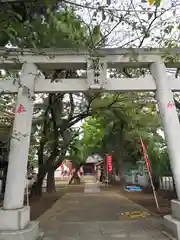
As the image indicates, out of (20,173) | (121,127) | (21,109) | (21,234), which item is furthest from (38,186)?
(21,234)

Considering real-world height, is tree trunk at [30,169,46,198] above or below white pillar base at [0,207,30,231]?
above

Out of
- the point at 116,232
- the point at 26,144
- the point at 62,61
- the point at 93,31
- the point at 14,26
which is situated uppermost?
the point at 93,31

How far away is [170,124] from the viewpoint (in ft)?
21.7

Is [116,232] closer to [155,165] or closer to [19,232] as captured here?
[19,232]

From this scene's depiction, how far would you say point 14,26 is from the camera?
12.4ft

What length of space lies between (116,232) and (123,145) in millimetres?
17690

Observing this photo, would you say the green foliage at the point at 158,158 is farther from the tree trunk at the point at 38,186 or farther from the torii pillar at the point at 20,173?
the torii pillar at the point at 20,173

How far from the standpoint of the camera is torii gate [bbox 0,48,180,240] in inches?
245

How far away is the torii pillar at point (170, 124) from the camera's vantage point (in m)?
6.37

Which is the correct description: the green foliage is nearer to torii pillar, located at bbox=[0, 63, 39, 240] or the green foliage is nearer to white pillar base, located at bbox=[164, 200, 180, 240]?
white pillar base, located at bbox=[164, 200, 180, 240]

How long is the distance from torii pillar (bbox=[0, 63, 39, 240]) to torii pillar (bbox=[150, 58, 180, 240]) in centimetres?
289

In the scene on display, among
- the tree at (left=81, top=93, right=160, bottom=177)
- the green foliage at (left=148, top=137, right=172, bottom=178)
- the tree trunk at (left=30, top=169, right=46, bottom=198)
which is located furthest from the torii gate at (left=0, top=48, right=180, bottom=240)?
the green foliage at (left=148, top=137, right=172, bottom=178)

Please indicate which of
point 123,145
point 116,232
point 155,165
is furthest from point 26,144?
point 123,145

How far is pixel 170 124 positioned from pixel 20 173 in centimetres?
350
